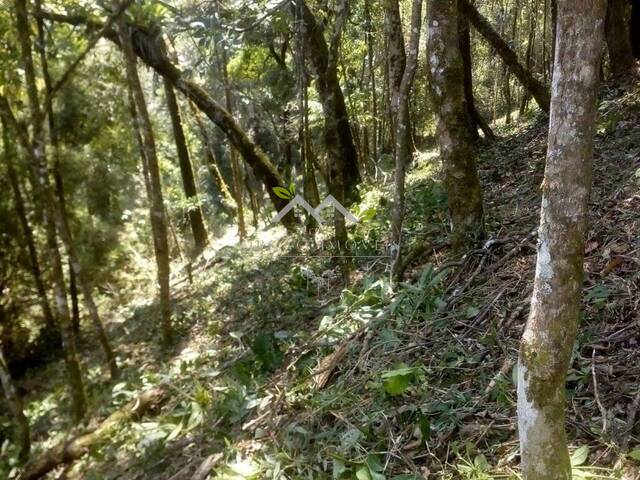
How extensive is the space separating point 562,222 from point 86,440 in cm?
590

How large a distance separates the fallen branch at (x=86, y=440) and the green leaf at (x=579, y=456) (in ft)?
15.4

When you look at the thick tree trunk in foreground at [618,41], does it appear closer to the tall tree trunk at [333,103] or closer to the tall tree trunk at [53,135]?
the tall tree trunk at [333,103]

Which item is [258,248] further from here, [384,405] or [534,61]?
[534,61]

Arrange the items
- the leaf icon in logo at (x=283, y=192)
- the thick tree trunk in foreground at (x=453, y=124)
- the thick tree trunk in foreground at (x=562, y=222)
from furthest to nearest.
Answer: the leaf icon in logo at (x=283, y=192) < the thick tree trunk in foreground at (x=453, y=124) < the thick tree trunk in foreground at (x=562, y=222)

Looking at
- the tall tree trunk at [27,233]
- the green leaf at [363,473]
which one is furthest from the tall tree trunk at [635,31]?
the tall tree trunk at [27,233]

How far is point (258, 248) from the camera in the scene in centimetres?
1105

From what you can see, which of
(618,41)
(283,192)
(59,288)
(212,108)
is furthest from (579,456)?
(212,108)

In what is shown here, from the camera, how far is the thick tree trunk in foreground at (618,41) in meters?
8.43

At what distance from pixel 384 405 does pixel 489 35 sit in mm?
7097

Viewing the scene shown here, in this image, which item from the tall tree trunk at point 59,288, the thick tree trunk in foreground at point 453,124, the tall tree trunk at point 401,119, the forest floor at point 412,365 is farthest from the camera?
the tall tree trunk at point 59,288

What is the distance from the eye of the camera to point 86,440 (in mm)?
6027

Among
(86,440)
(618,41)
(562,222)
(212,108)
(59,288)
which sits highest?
(212,108)

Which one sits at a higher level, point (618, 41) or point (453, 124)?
point (618, 41)

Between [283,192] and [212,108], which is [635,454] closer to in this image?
[283,192]
